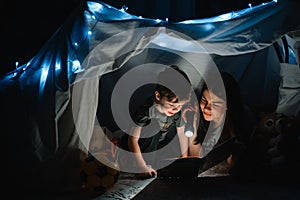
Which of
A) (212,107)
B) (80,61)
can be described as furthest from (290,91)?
(80,61)

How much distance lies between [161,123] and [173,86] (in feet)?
1.37

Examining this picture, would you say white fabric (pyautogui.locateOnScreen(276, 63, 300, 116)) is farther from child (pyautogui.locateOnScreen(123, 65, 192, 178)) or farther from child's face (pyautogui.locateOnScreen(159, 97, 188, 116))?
child's face (pyautogui.locateOnScreen(159, 97, 188, 116))

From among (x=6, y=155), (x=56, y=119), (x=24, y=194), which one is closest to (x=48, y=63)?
(x=56, y=119)

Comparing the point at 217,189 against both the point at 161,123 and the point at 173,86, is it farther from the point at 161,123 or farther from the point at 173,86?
the point at 173,86

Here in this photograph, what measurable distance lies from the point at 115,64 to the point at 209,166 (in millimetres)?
1505

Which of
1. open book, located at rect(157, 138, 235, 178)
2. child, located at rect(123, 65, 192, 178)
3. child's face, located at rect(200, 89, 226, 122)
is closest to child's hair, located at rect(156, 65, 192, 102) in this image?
child, located at rect(123, 65, 192, 178)

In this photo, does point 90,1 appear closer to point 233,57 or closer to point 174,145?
point 174,145

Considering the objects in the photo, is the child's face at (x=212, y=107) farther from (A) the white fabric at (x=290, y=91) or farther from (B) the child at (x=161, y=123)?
(A) the white fabric at (x=290, y=91)

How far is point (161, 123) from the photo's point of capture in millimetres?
3285

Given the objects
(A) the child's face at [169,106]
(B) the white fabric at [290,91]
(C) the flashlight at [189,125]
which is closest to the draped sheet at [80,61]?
(A) the child's face at [169,106]

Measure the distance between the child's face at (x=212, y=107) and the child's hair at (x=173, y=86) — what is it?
0.25 meters

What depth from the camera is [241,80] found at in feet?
14.1

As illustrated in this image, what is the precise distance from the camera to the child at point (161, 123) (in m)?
3.12

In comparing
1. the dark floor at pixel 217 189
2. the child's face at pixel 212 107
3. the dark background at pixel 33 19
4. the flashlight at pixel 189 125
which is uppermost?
the dark background at pixel 33 19
